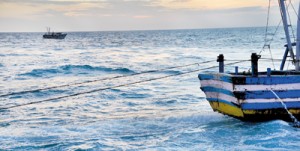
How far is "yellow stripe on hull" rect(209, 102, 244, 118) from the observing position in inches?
468

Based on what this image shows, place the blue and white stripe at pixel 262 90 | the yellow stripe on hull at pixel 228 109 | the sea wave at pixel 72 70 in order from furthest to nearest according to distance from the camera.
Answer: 1. the sea wave at pixel 72 70
2. the yellow stripe on hull at pixel 228 109
3. the blue and white stripe at pixel 262 90

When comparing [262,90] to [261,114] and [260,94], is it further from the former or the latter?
[261,114]

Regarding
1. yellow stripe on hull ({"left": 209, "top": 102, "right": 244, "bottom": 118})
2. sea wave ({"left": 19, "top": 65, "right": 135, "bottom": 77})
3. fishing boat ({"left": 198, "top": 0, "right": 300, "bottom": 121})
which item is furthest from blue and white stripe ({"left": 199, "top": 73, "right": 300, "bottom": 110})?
sea wave ({"left": 19, "top": 65, "right": 135, "bottom": 77})

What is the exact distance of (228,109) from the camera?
12.3m

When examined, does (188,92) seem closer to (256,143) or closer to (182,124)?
(182,124)

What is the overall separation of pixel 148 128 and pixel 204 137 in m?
1.93

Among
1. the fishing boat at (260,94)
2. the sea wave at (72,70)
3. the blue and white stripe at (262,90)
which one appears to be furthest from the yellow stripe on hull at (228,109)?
the sea wave at (72,70)

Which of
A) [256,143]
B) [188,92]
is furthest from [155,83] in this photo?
[256,143]

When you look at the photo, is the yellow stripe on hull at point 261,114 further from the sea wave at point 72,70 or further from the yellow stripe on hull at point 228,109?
the sea wave at point 72,70

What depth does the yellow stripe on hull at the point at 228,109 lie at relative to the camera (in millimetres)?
11895

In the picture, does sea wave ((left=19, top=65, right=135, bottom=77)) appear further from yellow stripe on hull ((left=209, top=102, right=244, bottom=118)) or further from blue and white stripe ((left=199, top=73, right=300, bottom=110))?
blue and white stripe ((left=199, top=73, right=300, bottom=110))

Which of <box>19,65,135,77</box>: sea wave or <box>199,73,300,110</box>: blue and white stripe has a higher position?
<box>199,73,300,110</box>: blue and white stripe

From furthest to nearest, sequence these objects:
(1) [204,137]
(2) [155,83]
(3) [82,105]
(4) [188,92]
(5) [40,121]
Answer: (2) [155,83] → (4) [188,92] → (3) [82,105] → (5) [40,121] → (1) [204,137]

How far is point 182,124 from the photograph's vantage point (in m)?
13.0
